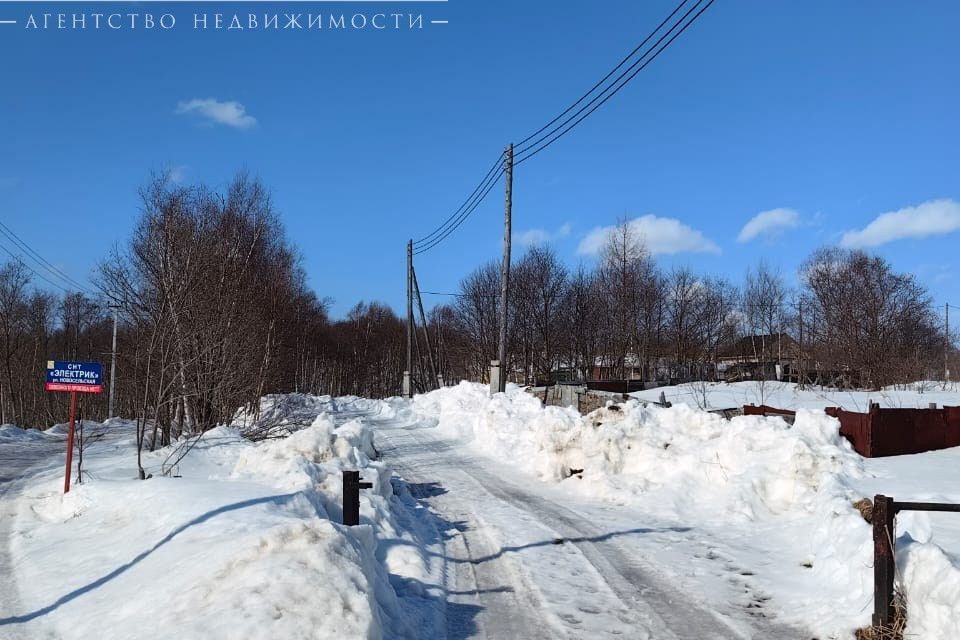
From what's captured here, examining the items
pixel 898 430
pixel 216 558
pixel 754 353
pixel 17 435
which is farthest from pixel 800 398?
pixel 754 353

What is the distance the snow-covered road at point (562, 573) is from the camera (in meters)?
5.46

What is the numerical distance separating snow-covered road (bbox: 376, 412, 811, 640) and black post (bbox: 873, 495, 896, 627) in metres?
0.64

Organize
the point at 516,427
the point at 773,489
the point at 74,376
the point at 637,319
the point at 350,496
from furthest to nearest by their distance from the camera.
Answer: the point at 637,319 < the point at 516,427 < the point at 74,376 < the point at 773,489 < the point at 350,496

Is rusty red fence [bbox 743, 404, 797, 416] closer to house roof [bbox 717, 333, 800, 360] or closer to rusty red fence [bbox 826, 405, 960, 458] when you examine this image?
rusty red fence [bbox 826, 405, 960, 458]

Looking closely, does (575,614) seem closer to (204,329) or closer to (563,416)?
(563,416)

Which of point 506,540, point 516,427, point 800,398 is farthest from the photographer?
point 800,398

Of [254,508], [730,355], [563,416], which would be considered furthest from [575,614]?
[730,355]

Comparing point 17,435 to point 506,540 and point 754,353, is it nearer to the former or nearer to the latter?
point 506,540

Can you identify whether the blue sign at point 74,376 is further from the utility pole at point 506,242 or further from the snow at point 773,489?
the utility pole at point 506,242

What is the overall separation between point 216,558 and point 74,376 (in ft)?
19.4

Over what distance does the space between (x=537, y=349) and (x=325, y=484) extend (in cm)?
4405

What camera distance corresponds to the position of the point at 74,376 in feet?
32.1

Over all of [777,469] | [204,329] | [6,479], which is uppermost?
[204,329]

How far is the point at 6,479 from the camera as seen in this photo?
41.1ft
